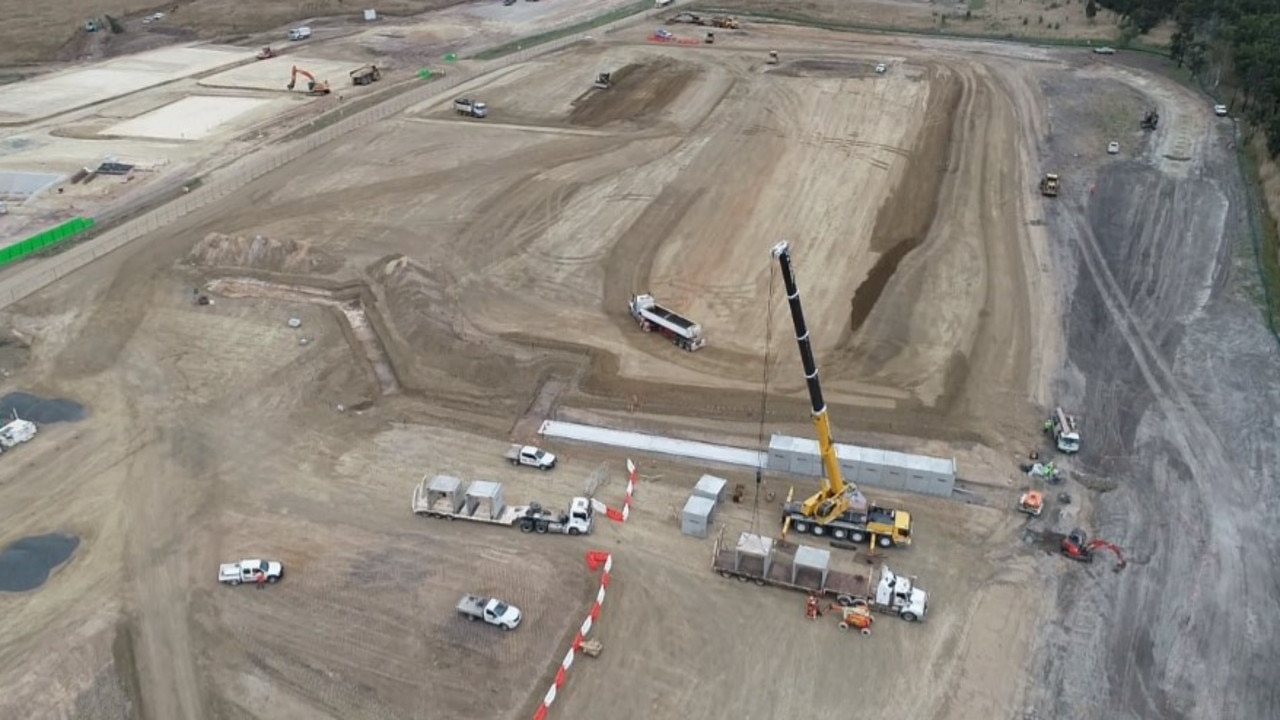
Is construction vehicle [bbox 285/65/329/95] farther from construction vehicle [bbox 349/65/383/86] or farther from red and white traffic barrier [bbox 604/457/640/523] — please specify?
red and white traffic barrier [bbox 604/457/640/523]

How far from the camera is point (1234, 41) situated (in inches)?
2955

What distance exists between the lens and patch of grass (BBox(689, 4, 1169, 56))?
292ft

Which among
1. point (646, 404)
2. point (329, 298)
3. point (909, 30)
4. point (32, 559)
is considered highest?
point (909, 30)

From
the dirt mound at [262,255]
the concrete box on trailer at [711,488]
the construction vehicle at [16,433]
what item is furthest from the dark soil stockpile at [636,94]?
the construction vehicle at [16,433]

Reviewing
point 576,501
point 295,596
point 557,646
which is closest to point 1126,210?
point 576,501

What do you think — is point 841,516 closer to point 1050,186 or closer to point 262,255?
point 1050,186

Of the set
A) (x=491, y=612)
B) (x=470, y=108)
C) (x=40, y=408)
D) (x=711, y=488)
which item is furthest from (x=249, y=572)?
(x=470, y=108)

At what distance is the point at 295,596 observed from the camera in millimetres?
31688

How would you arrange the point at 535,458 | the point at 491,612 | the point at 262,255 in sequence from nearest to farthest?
the point at 491,612 < the point at 535,458 < the point at 262,255

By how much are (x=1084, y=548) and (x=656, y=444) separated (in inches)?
651

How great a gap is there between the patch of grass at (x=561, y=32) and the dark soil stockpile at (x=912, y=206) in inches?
1655

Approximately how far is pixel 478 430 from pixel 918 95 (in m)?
53.9

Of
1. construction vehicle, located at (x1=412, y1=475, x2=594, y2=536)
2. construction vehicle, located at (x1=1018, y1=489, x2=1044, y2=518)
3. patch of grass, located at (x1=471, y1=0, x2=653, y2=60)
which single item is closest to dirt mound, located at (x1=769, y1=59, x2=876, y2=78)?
patch of grass, located at (x1=471, y1=0, x2=653, y2=60)

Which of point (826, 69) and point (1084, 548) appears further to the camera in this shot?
point (826, 69)
